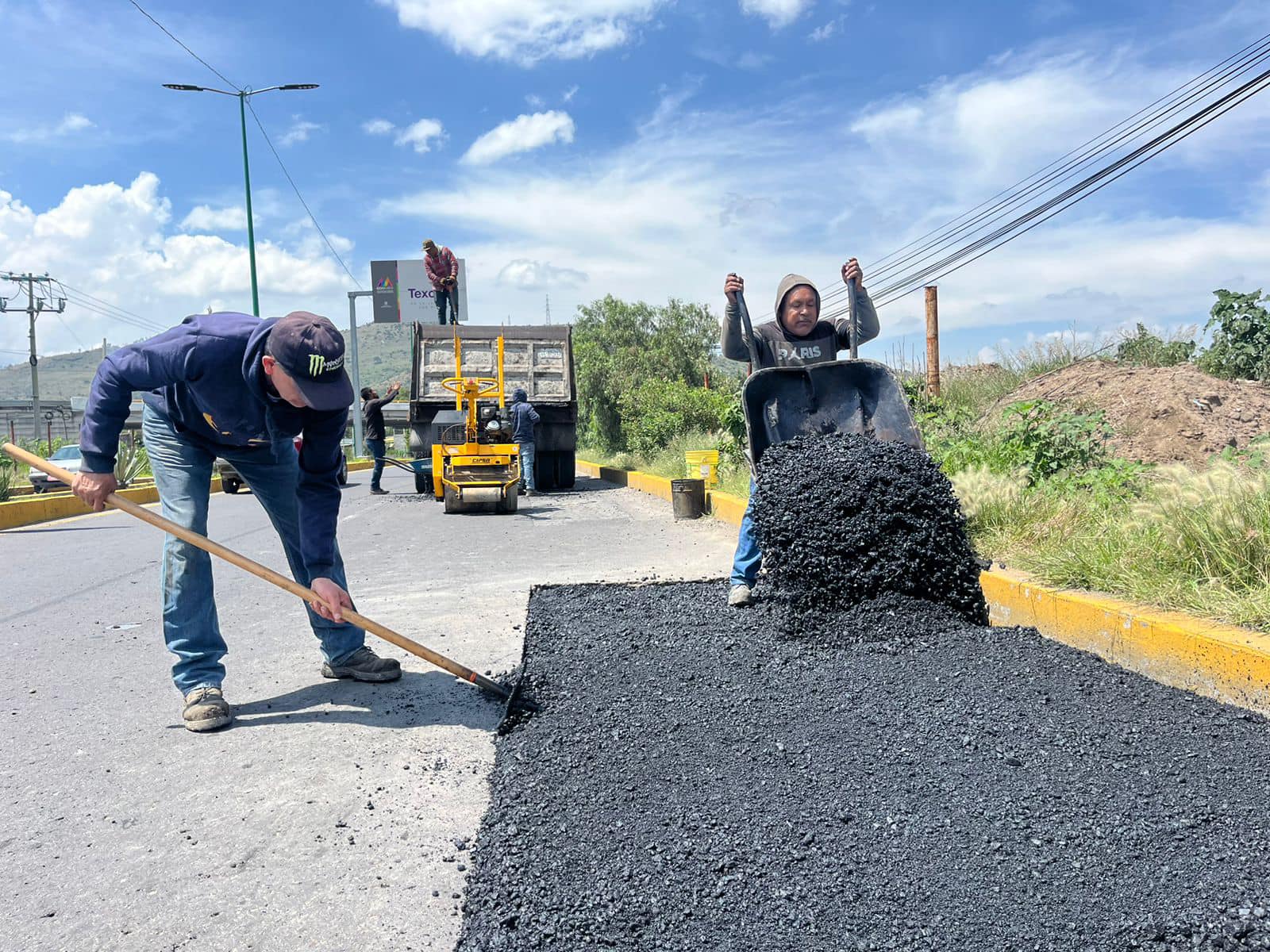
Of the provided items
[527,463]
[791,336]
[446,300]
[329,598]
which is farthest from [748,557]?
[446,300]

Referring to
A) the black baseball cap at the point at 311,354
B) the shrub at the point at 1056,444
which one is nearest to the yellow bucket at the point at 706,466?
the shrub at the point at 1056,444

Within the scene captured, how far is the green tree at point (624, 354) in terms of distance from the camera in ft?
98.7

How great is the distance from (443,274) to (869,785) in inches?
604

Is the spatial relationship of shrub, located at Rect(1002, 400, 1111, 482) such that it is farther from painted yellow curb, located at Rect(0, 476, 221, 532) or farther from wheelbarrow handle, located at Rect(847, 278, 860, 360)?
painted yellow curb, located at Rect(0, 476, 221, 532)

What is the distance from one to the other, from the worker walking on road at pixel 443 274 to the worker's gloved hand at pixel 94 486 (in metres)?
13.0

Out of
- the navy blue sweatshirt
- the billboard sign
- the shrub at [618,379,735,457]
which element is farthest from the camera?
the billboard sign

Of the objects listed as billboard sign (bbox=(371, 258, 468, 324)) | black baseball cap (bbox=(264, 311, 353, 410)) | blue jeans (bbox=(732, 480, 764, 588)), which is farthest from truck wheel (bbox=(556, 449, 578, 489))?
billboard sign (bbox=(371, 258, 468, 324))

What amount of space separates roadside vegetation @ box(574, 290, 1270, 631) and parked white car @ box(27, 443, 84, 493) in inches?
508

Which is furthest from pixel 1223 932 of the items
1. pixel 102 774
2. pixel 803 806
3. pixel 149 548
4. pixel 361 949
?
pixel 149 548

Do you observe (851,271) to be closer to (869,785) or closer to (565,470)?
(869,785)

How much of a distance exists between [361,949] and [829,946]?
102 centimetres

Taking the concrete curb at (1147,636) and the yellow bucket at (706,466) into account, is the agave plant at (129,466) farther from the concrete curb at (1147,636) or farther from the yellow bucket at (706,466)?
the concrete curb at (1147,636)

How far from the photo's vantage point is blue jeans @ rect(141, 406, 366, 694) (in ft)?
11.9

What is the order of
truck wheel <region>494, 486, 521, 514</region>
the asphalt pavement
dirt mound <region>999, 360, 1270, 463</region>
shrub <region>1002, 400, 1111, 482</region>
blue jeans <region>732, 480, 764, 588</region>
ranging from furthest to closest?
truck wheel <region>494, 486, 521, 514</region> < dirt mound <region>999, 360, 1270, 463</region> < shrub <region>1002, 400, 1111, 482</region> < blue jeans <region>732, 480, 764, 588</region> < the asphalt pavement
